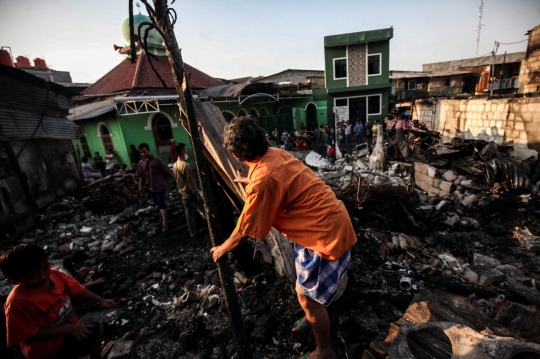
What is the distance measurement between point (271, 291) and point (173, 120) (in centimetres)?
1081

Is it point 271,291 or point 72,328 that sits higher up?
point 72,328

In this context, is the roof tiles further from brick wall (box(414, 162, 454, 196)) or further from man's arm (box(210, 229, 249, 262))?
man's arm (box(210, 229, 249, 262))

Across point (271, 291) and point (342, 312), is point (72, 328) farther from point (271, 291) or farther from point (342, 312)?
point (342, 312)

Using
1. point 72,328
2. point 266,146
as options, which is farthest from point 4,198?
point 266,146

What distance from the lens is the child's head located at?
1653mm

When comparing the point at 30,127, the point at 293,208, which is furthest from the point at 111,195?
the point at 293,208

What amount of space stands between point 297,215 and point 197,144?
94 centimetres

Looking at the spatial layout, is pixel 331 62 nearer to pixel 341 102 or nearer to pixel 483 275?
pixel 341 102

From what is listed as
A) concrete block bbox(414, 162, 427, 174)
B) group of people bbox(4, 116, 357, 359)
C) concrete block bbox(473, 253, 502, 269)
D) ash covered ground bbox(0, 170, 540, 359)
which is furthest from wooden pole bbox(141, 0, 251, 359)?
concrete block bbox(414, 162, 427, 174)

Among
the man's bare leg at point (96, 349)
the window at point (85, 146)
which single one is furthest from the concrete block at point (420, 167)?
the window at point (85, 146)

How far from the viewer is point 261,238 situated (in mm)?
1538

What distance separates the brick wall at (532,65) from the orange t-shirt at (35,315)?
17884 millimetres

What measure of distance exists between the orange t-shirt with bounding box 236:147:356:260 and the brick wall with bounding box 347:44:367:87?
64.4ft

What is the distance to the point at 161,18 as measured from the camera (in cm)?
162
